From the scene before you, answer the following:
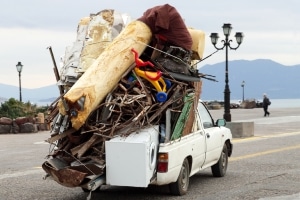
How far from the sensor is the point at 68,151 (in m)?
10.3

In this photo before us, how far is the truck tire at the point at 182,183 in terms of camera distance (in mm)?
11164

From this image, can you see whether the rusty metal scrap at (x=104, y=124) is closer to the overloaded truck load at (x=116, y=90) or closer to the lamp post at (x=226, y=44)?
the overloaded truck load at (x=116, y=90)

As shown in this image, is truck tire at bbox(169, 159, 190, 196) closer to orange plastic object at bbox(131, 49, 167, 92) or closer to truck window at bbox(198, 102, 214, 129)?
orange plastic object at bbox(131, 49, 167, 92)

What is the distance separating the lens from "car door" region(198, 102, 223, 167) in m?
12.7

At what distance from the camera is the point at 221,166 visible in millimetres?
14000

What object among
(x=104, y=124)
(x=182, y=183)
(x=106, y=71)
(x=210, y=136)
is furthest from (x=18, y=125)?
(x=104, y=124)

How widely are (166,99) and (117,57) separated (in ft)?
3.40

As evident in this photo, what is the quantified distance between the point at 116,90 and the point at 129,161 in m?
1.42

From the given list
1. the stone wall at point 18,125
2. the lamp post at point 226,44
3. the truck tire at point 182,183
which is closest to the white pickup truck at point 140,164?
the truck tire at point 182,183

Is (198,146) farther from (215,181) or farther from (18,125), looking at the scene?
(18,125)

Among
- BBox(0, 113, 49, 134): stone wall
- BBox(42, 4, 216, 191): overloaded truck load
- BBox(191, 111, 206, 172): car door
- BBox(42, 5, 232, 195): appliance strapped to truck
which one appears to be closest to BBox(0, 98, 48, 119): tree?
BBox(0, 113, 49, 134): stone wall

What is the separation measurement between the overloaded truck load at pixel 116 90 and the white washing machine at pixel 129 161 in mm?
51

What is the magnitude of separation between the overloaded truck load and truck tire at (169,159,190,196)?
62cm

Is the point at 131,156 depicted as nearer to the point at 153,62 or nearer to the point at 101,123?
the point at 101,123
